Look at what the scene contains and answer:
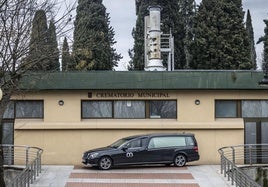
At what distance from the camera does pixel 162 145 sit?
82.9ft

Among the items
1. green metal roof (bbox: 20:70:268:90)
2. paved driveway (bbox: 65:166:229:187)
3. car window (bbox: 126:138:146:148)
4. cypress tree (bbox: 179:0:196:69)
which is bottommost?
paved driveway (bbox: 65:166:229:187)

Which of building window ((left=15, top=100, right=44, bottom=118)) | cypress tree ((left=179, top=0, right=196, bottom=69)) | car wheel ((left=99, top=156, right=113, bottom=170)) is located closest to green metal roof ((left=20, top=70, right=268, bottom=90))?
building window ((left=15, top=100, right=44, bottom=118))

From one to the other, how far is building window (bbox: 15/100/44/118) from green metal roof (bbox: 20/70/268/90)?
116cm

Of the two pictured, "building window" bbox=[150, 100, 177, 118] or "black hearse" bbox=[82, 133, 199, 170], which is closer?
"black hearse" bbox=[82, 133, 199, 170]

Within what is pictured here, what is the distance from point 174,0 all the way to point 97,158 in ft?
99.2

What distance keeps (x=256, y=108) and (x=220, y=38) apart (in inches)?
836

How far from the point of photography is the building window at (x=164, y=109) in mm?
27531

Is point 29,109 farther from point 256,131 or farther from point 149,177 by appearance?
point 256,131

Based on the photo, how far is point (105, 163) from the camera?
80.4 ft

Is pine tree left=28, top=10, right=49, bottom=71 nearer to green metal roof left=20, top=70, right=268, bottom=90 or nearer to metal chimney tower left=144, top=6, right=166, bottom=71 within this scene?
green metal roof left=20, top=70, right=268, bottom=90

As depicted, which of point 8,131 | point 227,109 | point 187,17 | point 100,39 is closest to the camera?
point 8,131

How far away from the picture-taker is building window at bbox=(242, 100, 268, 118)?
27.5 m

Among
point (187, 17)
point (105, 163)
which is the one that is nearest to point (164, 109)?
point (105, 163)

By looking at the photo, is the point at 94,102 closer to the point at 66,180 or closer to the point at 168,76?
the point at 168,76
